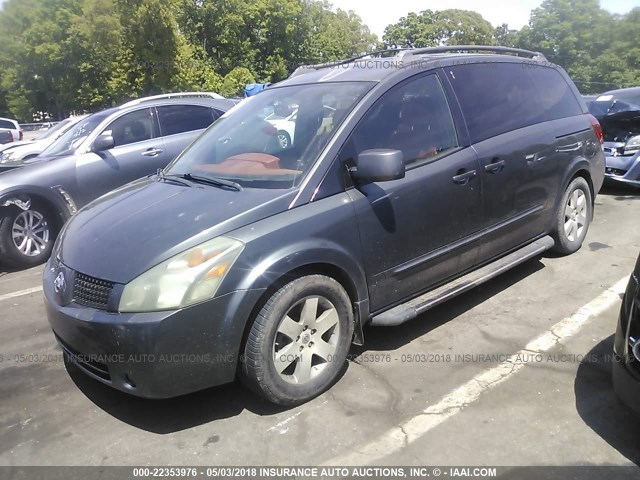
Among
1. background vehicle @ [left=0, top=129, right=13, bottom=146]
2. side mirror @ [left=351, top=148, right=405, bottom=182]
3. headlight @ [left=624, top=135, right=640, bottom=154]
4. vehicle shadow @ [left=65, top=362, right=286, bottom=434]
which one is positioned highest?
side mirror @ [left=351, top=148, right=405, bottom=182]

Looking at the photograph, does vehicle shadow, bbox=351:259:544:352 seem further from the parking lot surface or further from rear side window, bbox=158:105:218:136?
rear side window, bbox=158:105:218:136

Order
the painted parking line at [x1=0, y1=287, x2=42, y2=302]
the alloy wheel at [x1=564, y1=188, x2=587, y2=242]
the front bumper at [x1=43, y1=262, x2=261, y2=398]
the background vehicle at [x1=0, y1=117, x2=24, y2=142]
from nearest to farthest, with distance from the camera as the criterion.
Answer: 1. the front bumper at [x1=43, y1=262, x2=261, y2=398]
2. the alloy wheel at [x1=564, y1=188, x2=587, y2=242]
3. the painted parking line at [x1=0, y1=287, x2=42, y2=302]
4. the background vehicle at [x1=0, y1=117, x2=24, y2=142]

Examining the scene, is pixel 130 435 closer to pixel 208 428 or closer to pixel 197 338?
pixel 208 428

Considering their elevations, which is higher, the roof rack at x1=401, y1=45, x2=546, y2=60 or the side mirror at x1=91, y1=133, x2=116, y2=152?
the roof rack at x1=401, y1=45, x2=546, y2=60

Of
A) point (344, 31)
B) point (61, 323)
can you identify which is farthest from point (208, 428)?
point (344, 31)

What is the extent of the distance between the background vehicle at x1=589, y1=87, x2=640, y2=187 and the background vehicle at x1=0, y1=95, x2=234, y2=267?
5974 millimetres

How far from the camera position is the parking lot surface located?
107 inches

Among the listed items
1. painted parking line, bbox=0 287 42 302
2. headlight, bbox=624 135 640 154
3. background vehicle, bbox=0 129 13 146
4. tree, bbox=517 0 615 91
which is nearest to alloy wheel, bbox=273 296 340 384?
painted parking line, bbox=0 287 42 302

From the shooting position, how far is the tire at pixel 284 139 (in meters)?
3.55

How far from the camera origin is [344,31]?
206ft

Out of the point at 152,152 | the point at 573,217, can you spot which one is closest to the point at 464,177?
the point at 573,217

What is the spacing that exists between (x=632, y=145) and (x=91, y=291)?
25.5 feet

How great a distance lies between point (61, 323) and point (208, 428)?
3.20 feet

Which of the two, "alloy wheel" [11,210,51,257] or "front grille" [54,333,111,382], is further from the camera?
"alloy wheel" [11,210,51,257]
